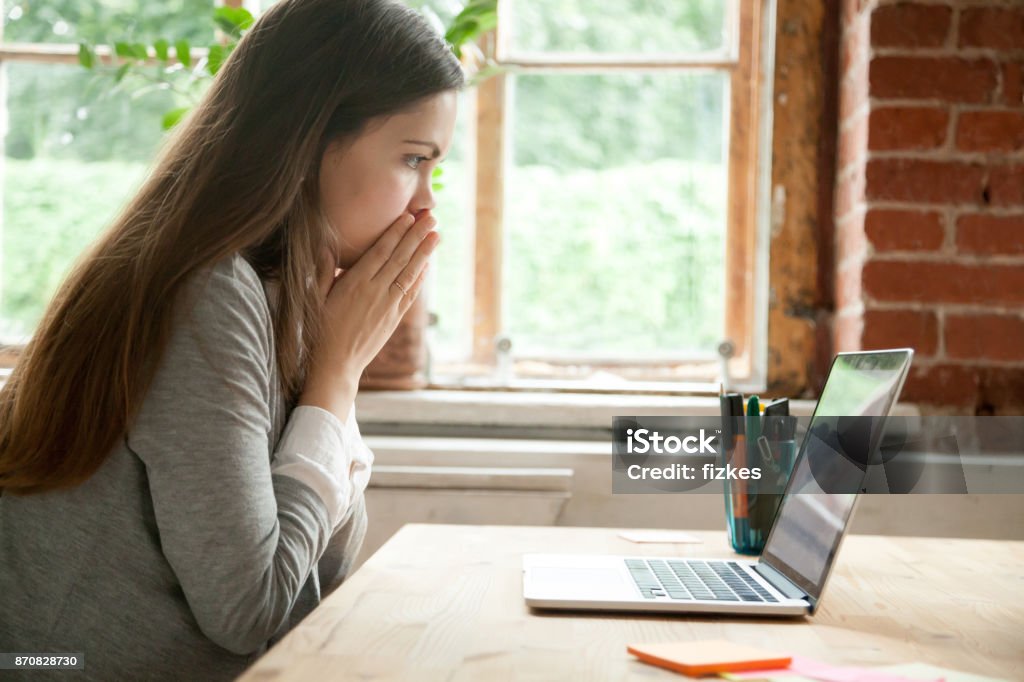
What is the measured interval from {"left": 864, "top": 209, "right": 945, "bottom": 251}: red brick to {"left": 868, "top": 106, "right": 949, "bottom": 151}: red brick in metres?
0.13

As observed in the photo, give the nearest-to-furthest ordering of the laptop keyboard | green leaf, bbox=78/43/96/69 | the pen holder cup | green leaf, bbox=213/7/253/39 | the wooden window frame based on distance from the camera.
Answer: the laptop keyboard → the pen holder cup → green leaf, bbox=213/7/253/39 → green leaf, bbox=78/43/96/69 → the wooden window frame

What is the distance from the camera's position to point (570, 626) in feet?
2.87

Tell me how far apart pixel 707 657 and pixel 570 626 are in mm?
156

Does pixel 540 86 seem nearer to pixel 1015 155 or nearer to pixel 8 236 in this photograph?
pixel 1015 155

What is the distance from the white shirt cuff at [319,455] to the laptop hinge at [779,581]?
1.49ft

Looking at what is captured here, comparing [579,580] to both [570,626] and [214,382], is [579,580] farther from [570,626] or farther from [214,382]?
[214,382]

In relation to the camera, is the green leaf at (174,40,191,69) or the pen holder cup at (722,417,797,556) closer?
the pen holder cup at (722,417,797,556)

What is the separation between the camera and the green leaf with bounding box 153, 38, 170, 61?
6.39ft

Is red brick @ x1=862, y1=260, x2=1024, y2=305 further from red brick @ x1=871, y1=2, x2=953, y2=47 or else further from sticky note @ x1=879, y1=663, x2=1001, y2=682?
sticky note @ x1=879, y1=663, x2=1001, y2=682

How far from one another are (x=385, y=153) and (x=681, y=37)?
1.29m

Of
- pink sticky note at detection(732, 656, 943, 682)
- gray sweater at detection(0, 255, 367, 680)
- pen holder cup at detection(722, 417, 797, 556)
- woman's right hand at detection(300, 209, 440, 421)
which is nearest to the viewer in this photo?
pink sticky note at detection(732, 656, 943, 682)

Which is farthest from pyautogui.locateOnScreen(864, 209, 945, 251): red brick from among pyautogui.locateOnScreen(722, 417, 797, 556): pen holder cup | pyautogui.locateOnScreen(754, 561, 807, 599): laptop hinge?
pyautogui.locateOnScreen(754, 561, 807, 599): laptop hinge

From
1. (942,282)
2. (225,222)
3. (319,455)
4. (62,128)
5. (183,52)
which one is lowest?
(319,455)

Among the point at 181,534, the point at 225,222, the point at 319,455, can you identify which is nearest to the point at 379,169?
the point at 225,222
